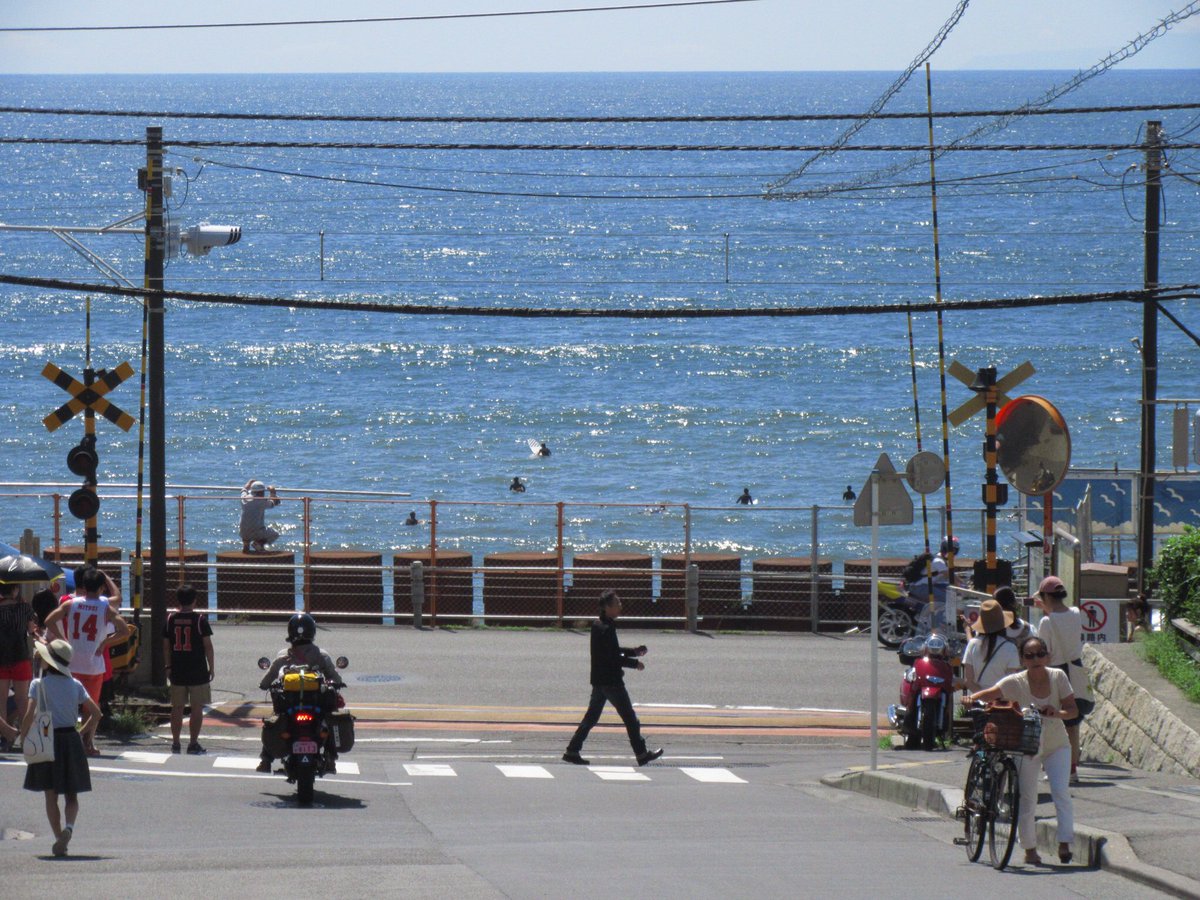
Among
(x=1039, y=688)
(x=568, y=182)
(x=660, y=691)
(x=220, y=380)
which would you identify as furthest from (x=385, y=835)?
(x=568, y=182)

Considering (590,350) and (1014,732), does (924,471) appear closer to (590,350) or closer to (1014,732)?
A: (1014,732)

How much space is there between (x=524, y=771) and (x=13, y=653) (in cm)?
461

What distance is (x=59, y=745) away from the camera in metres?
10.8

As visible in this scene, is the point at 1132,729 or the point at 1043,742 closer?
the point at 1043,742

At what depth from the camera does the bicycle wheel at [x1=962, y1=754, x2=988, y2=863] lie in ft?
35.1

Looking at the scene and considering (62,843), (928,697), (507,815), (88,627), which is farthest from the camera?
(928,697)

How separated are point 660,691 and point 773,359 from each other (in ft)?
204

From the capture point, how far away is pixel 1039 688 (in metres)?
11.3

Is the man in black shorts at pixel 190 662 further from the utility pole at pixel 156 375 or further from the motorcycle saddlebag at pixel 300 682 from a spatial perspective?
the motorcycle saddlebag at pixel 300 682

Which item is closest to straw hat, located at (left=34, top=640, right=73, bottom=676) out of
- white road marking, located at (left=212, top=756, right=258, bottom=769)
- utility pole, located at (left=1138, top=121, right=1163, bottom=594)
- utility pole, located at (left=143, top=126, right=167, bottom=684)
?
white road marking, located at (left=212, top=756, right=258, bottom=769)

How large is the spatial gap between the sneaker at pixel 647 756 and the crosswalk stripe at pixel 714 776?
25 centimetres

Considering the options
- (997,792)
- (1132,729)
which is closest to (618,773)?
(1132,729)

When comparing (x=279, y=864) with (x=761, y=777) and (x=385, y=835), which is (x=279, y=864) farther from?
(x=761, y=777)

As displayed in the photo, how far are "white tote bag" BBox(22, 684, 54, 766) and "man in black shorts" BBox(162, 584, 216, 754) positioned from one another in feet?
17.2
